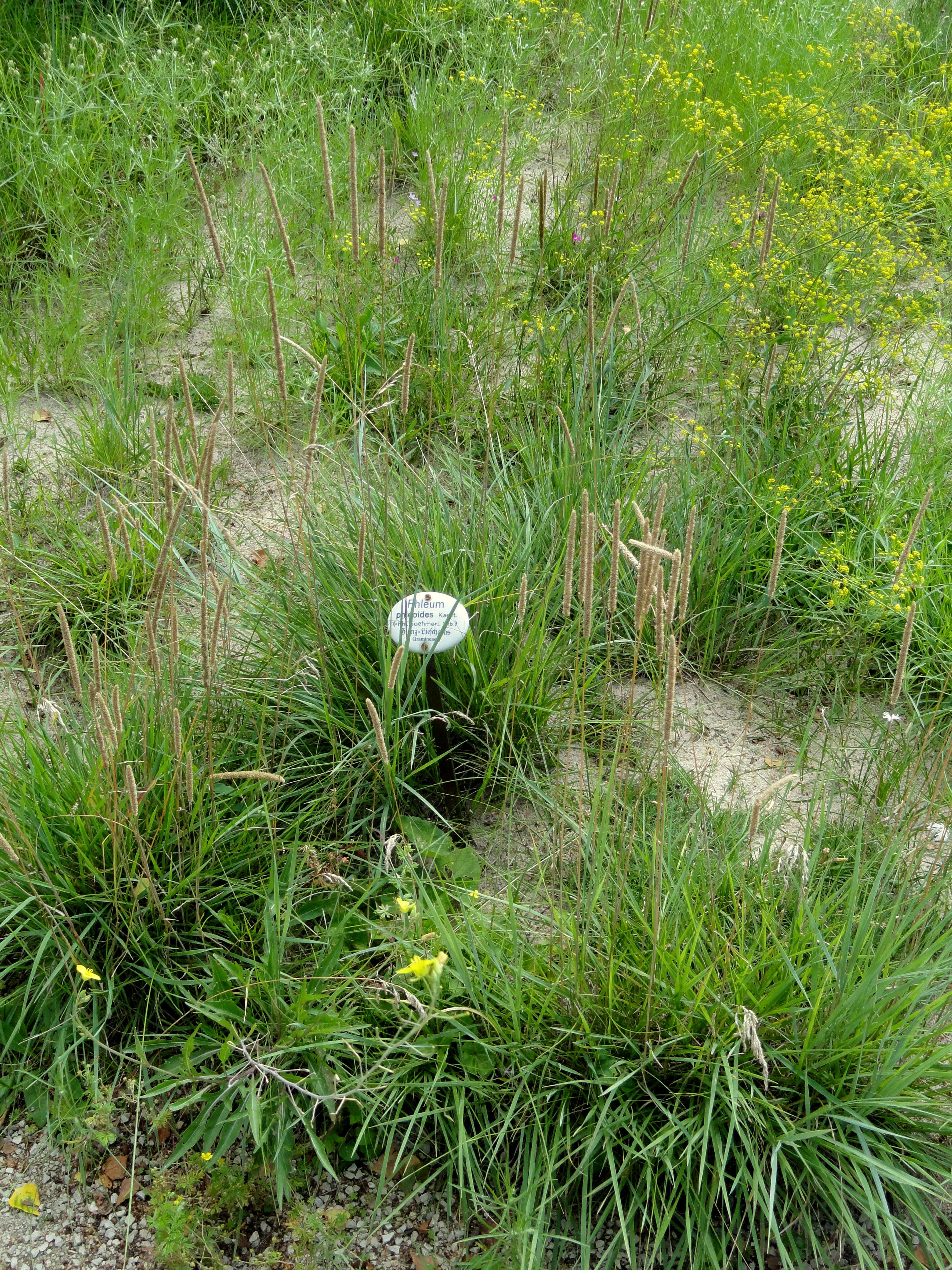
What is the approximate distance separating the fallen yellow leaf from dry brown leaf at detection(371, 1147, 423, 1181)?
66 centimetres

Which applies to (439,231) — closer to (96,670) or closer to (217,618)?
(217,618)

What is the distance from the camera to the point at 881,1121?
6.49 feet

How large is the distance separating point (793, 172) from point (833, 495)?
1819 millimetres

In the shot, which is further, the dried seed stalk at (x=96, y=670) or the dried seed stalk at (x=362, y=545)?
the dried seed stalk at (x=362, y=545)

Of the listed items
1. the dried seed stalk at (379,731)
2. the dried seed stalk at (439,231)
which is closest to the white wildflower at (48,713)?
the dried seed stalk at (379,731)

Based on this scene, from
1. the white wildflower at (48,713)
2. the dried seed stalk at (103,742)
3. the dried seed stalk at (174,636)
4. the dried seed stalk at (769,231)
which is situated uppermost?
the dried seed stalk at (769,231)

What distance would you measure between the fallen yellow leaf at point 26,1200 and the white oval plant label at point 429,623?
1327 millimetres

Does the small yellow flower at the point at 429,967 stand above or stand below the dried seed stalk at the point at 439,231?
below

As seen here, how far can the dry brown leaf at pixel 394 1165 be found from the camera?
2.09m

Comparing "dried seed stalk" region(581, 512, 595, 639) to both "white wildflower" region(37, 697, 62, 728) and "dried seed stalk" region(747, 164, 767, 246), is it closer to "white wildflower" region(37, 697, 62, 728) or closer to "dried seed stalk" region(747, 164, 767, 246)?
"white wildflower" region(37, 697, 62, 728)

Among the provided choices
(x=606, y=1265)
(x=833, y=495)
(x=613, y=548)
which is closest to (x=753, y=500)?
(x=833, y=495)

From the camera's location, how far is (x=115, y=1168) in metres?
2.17

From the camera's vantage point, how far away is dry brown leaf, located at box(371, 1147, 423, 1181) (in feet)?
6.86

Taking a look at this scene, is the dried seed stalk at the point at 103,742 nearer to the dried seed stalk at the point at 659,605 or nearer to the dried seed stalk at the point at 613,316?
the dried seed stalk at the point at 659,605
